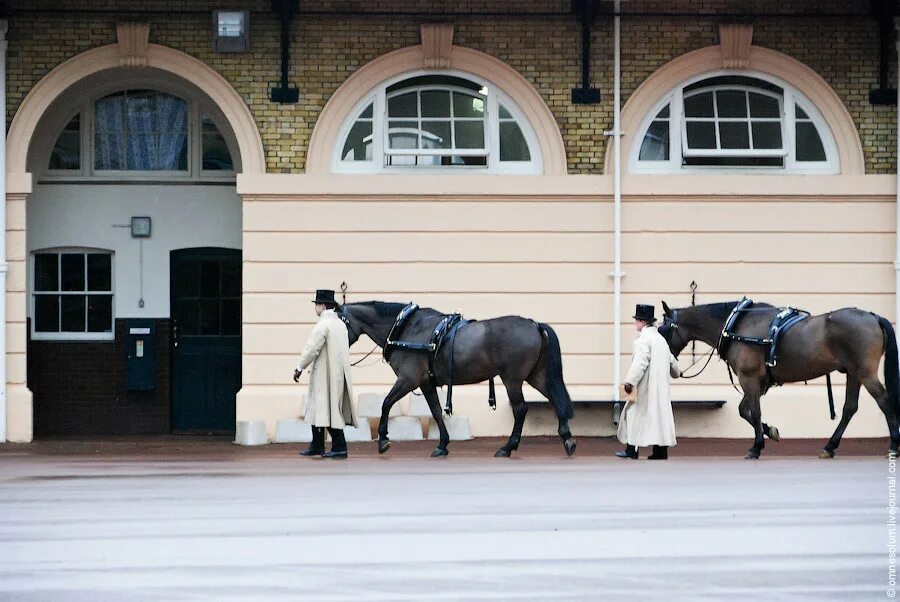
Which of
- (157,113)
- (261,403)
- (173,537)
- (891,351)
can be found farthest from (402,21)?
(173,537)

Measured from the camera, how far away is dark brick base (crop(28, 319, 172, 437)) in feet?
62.6

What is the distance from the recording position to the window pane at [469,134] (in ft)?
59.9

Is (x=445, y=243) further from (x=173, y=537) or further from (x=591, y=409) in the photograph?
(x=173, y=537)

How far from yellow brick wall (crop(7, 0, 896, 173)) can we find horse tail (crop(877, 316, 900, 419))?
13.8 feet

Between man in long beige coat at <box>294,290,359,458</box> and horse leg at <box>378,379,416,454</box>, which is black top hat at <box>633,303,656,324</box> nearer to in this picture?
horse leg at <box>378,379,416,454</box>

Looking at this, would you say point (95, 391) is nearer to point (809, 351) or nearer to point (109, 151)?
point (109, 151)

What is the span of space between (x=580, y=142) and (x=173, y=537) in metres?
9.72

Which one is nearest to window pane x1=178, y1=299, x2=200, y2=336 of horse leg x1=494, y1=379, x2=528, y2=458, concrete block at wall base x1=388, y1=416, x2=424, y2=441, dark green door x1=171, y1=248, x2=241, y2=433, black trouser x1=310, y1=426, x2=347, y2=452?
dark green door x1=171, y1=248, x2=241, y2=433

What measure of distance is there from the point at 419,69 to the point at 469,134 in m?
1.05

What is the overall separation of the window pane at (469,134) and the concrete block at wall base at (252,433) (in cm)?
436

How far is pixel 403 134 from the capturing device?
1822 centimetres

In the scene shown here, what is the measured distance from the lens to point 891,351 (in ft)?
47.8

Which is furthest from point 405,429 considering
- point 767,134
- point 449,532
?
point 449,532

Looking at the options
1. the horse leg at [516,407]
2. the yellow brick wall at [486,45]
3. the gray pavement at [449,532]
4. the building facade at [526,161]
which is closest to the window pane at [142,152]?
the building facade at [526,161]
